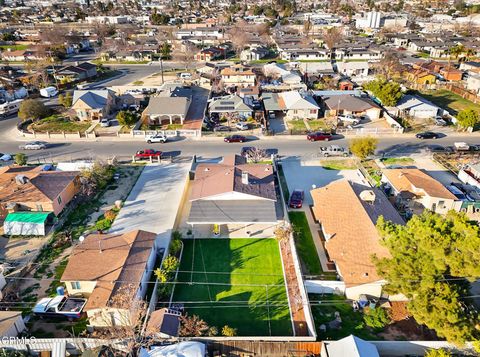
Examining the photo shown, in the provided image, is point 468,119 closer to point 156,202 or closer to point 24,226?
point 156,202

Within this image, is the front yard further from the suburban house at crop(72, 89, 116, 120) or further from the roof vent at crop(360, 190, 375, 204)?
the roof vent at crop(360, 190, 375, 204)

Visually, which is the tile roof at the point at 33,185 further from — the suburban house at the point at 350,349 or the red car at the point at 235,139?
the suburban house at the point at 350,349

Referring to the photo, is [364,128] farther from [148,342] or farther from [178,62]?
[178,62]

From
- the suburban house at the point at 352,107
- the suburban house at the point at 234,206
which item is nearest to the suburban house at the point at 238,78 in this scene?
the suburban house at the point at 352,107

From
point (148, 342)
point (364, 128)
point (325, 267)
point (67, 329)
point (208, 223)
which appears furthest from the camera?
point (364, 128)

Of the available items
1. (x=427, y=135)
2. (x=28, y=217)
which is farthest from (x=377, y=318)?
(x=427, y=135)

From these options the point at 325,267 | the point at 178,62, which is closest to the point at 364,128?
the point at 325,267

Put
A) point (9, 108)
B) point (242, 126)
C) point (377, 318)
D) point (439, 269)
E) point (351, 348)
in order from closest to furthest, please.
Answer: point (351, 348) < point (439, 269) < point (377, 318) < point (242, 126) < point (9, 108)
